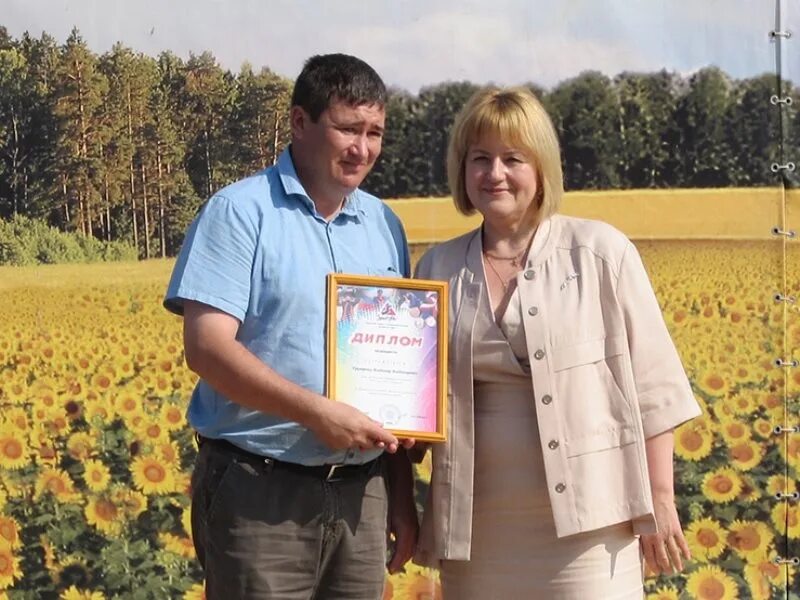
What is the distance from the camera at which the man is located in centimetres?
243

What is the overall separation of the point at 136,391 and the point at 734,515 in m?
→ 2.07

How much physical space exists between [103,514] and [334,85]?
2.00 metres

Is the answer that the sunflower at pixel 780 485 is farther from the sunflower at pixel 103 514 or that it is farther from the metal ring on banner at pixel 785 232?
the sunflower at pixel 103 514

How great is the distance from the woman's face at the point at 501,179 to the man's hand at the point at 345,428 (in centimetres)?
54

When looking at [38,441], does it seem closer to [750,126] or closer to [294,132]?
[294,132]

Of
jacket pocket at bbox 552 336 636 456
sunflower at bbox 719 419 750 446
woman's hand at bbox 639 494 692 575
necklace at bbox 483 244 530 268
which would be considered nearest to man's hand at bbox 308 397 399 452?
jacket pocket at bbox 552 336 636 456

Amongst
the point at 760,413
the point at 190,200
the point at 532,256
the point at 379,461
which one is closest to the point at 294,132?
the point at 532,256

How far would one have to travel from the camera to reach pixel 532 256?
8.41 ft

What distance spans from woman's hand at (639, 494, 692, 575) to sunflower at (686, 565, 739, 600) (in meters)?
1.62

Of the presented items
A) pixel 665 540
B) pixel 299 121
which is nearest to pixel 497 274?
pixel 299 121

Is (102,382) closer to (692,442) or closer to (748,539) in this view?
(692,442)

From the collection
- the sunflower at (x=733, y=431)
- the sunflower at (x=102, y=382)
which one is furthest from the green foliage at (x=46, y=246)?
the sunflower at (x=733, y=431)

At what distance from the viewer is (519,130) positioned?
251 centimetres

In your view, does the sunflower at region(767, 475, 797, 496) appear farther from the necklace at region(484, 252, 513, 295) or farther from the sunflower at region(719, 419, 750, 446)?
the necklace at region(484, 252, 513, 295)
